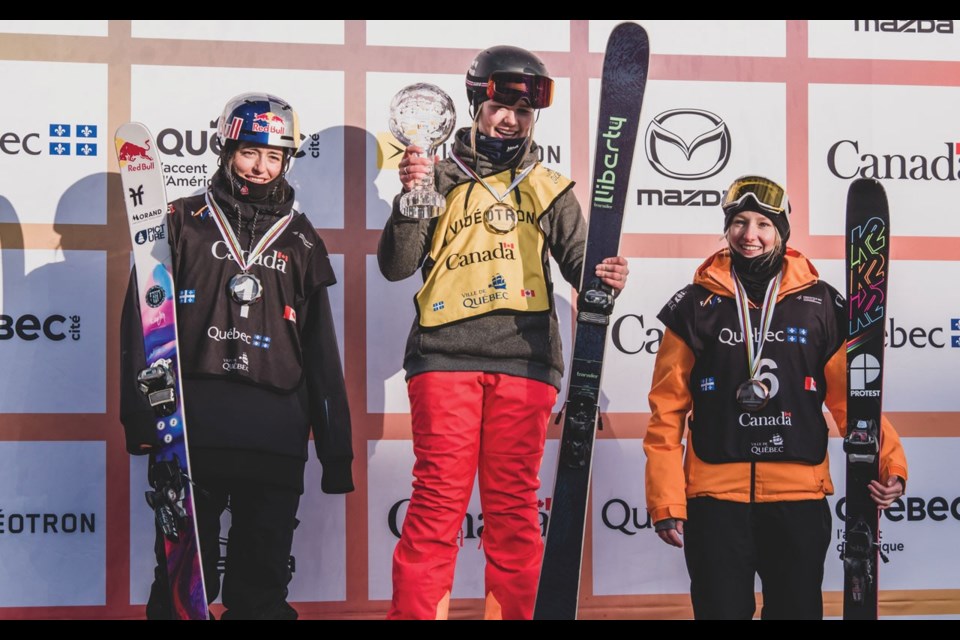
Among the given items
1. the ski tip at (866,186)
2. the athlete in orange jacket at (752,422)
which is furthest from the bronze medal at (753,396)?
the ski tip at (866,186)

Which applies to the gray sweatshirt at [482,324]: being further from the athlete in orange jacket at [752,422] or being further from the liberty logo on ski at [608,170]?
the athlete in orange jacket at [752,422]

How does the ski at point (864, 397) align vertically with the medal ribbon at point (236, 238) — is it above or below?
below

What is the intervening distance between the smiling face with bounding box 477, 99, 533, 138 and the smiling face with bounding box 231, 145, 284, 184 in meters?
0.69

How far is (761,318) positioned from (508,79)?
111 centimetres

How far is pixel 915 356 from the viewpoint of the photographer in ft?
13.7

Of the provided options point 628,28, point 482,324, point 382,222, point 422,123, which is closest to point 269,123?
point 422,123

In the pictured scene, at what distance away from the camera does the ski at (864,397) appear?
343 cm

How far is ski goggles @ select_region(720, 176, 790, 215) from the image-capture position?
3.46 meters

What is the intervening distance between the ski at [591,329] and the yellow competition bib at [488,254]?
154mm

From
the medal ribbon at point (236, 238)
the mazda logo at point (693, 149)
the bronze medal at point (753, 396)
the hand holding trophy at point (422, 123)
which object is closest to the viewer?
the hand holding trophy at point (422, 123)

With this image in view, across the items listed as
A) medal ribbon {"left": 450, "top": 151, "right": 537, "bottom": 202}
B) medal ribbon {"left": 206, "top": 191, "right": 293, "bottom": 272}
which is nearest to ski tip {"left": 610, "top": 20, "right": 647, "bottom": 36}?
medal ribbon {"left": 450, "top": 151, "right": 537, "bottom": 202}

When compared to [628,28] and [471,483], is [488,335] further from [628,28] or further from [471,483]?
[628,28]

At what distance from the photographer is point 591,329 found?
3.43 metres

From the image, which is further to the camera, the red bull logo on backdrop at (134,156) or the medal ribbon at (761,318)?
the red bull logo on backdrop at (134,156)
